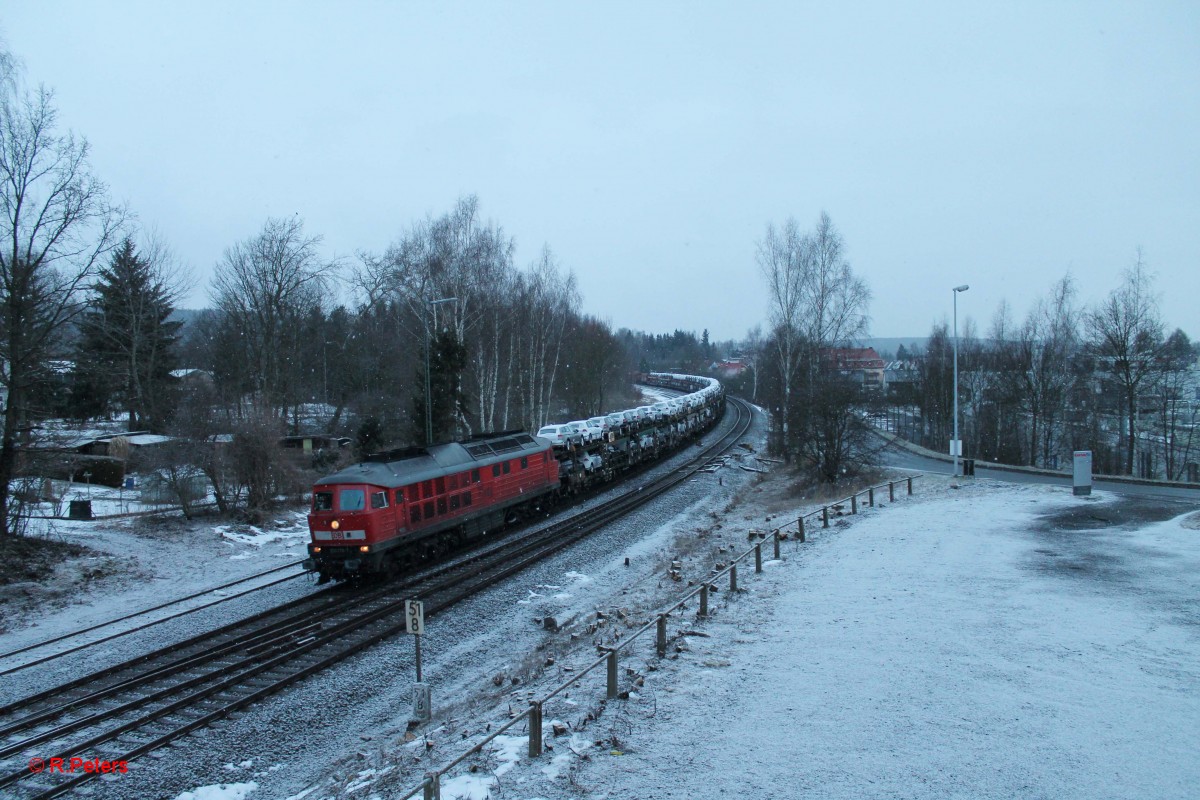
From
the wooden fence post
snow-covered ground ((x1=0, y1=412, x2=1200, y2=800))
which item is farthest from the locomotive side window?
the wooden fence post

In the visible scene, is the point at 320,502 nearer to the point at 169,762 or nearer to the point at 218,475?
the point at 169,762

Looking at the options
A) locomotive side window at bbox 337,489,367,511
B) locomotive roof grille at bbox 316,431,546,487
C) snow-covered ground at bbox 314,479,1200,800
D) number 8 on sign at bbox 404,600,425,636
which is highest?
locomotive roof grille at bbox 316,431,546,487

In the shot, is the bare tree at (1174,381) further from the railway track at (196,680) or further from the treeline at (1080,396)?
the railway track at (196,680)

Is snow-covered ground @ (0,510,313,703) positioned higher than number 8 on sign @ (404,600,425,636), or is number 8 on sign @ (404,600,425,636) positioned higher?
number 8 on sign @ (404,600,425,636)

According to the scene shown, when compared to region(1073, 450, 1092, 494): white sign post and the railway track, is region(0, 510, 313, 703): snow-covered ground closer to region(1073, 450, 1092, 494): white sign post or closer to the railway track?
the railway track

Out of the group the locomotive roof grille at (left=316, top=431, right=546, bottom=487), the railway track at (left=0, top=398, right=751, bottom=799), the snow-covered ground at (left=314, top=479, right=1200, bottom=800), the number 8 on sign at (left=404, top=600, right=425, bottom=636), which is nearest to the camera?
the snow-covered ground at (left=314, top=479, right=1200, bottom=800)

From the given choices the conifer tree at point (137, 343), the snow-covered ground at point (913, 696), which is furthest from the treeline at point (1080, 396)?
the conifer tree at point (137, 343)

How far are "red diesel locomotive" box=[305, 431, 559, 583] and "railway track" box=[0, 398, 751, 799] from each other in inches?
36.9

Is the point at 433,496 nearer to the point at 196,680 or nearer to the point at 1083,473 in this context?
the point at 196,680

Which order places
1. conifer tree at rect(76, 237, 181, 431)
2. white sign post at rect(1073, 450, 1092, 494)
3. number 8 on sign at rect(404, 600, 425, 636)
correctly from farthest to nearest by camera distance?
conifer tree at rect(76, 237, 181, 431)
white sign post at rect(1073, 450, 1092, 494)
number 8 on sign at rect(404, 600, 425, 636)

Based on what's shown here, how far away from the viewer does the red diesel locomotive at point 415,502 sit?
652 inches

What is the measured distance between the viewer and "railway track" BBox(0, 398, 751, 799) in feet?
30.7

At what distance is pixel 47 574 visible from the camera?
55.9 ft

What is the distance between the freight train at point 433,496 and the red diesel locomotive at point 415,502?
24mm
